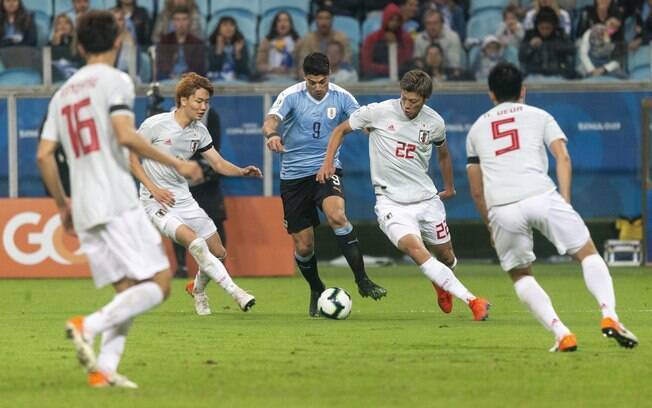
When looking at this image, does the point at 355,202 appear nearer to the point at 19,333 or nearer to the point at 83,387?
the point at 19,333

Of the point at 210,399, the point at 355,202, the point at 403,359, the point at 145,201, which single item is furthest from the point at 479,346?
the point at 355,202

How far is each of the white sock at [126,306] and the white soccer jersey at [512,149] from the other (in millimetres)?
2913

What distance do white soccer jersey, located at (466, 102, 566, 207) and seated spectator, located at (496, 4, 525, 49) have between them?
1112cm

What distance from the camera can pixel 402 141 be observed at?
13.3m

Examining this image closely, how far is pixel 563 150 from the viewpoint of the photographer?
9898 millimetres

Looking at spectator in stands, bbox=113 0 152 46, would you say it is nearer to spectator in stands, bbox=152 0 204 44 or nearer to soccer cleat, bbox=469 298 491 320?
spectator in stands, bbox=152 0 204 44

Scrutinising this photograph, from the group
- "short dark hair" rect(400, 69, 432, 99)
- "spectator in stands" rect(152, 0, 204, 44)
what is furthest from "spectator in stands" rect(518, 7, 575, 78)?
"short dark hair" rect(400, 69, 432, 99)

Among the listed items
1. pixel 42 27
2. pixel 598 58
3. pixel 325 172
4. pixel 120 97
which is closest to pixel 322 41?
pixel 598 58

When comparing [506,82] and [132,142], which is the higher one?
[506,82]

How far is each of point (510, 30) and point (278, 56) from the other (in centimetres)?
330

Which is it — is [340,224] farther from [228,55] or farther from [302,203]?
[228,55]

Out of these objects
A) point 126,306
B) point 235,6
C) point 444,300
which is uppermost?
point 235,6

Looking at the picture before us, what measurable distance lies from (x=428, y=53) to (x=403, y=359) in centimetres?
1160

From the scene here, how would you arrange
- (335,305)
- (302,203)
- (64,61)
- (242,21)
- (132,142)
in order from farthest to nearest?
(242,21) → (64,61) → (302,203) → (335,305) → (132,142)
